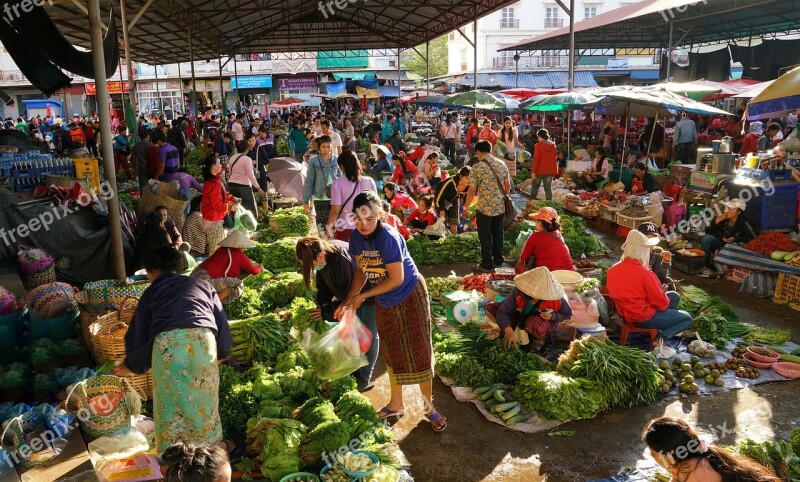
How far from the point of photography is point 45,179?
8.91m

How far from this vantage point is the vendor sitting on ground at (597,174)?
13.3m

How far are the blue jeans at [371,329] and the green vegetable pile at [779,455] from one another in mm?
2630

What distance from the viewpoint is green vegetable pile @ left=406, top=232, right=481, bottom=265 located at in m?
8.88

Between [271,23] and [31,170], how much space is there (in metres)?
14.3

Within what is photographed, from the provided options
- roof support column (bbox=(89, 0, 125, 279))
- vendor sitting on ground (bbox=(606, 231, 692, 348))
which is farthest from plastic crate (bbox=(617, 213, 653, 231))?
roof support column (bbox=(89, 0, 125, 279))

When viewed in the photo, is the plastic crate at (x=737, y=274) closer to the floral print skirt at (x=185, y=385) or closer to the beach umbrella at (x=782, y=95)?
the beach umbrella at (x=782, y=95)

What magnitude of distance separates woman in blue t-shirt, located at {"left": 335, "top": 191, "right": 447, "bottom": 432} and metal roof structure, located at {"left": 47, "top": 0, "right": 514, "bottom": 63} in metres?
9.78

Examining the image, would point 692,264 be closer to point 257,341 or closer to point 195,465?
point 257,341

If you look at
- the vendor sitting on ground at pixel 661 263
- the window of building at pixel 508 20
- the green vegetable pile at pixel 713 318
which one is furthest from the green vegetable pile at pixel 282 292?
the window of building at pixel 508 20

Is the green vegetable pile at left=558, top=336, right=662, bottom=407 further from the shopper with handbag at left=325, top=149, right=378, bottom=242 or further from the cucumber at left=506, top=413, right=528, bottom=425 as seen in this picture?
the shopper with handbag at left=325, top=149, right=378, bottom=242

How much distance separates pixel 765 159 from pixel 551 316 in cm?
534

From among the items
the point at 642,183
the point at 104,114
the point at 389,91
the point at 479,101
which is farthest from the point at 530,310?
the point at 389,91

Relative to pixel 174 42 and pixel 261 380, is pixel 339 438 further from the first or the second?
→ pixel 174 42

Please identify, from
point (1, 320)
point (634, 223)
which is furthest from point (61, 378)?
point (634, 223)
